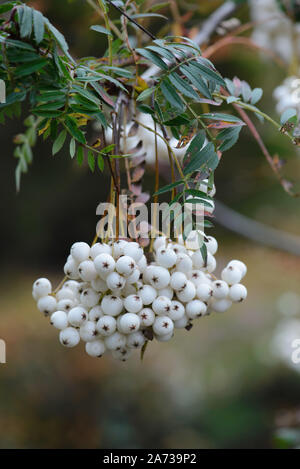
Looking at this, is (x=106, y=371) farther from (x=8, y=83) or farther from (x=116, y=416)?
(x=8, y=83)

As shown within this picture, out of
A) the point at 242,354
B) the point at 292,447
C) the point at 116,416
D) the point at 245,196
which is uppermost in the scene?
the point at 245,196

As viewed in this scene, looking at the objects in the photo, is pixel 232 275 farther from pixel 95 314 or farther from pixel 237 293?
pixel 95 314

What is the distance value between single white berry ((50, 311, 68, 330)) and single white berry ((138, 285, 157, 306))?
73 mm

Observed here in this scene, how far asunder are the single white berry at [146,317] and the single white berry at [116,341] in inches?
0.8

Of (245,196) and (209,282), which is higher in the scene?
(245,196)

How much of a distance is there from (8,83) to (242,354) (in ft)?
7.10

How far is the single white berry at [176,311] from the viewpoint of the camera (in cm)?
37

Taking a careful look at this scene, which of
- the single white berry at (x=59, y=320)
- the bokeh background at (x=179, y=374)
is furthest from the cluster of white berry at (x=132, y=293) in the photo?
the bokeh background at (x=179, y=374)

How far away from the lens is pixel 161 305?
0.36m

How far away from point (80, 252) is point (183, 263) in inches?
3.4

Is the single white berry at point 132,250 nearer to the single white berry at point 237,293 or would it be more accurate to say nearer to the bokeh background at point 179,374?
the single white berry at point 237,293

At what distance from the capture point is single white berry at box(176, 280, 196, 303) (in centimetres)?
37

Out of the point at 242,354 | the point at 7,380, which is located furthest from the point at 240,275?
the point at 242,354

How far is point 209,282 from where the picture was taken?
0.40 metres
